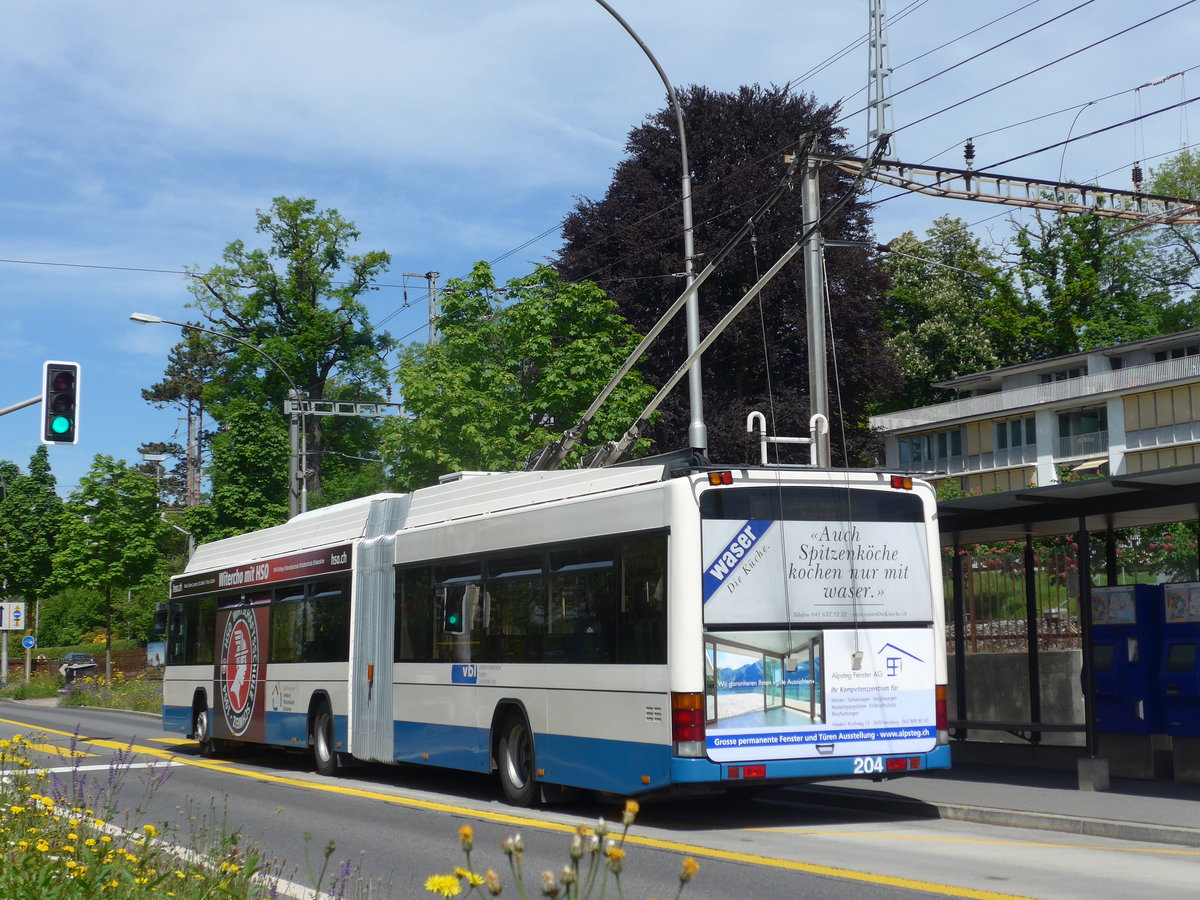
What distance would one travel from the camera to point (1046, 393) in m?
65.2

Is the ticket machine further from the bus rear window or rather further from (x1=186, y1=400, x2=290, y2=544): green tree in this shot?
(x1=186, y1=400, x2=290, y2=544): green tree

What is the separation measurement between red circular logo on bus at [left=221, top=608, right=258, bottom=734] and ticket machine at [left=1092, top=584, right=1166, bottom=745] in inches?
447

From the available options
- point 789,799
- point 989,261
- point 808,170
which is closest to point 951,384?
point 989,261

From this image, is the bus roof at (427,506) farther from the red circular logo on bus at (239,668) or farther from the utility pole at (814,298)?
the utility pole at (814,298)

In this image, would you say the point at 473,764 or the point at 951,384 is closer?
the point at 473,764

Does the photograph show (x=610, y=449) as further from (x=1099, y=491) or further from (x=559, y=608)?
(x=1099, y=491)

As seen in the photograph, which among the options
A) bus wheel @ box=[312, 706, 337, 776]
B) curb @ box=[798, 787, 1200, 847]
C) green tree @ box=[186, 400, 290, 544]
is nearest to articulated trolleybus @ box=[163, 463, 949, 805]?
curb @ box=[798, 787, 1200, 847]

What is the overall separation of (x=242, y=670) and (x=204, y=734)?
2.14 m

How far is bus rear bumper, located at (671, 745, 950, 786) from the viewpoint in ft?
36.1

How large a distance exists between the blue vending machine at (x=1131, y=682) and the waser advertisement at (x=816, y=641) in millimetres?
3101

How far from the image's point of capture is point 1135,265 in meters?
67.5

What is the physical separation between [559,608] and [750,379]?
992 inches

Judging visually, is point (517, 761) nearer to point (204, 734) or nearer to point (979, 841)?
point (979, 841)

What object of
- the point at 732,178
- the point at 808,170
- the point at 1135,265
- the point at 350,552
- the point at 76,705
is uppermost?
the point at 1135,265
